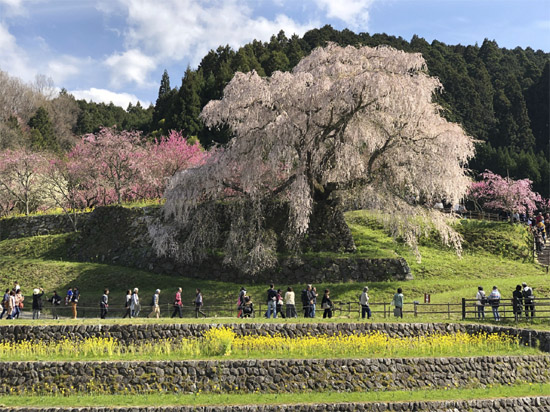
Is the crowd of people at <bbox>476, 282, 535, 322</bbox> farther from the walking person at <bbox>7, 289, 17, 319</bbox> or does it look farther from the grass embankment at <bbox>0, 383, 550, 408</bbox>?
the walking person at <bbox>7, 289, 17, 319</bbox>

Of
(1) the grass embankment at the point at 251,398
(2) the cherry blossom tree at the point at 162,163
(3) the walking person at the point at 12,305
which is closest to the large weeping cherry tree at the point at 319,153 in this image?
(3) the walking person at the point at 12,305

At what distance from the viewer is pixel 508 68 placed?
330ft

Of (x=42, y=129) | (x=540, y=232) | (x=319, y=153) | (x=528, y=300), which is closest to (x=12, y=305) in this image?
(x=319, y=153)

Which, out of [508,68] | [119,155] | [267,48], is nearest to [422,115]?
[119,155]

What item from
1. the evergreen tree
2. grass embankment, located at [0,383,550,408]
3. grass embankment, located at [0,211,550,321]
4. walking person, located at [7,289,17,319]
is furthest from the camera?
the evergreen tree

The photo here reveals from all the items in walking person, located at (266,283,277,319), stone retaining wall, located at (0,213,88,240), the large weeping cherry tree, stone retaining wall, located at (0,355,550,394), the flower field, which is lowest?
stone retaining wall, located at (0,355,550,394)

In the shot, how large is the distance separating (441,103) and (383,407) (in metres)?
67.6

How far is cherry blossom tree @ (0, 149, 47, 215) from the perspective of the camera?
5369 cm

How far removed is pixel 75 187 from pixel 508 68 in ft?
260

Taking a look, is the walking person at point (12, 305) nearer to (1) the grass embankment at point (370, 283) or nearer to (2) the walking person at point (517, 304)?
(1) the grass embankment at point (370, 283)

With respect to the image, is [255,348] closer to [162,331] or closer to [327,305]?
[162,331]

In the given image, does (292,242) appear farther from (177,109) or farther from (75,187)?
(177,109)

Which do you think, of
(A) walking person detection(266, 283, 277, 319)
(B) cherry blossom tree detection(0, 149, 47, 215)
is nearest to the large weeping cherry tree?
(A) walking person detection(266, 283, 277, 319)

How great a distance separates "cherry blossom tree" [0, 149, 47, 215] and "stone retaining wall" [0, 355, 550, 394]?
38.6m
